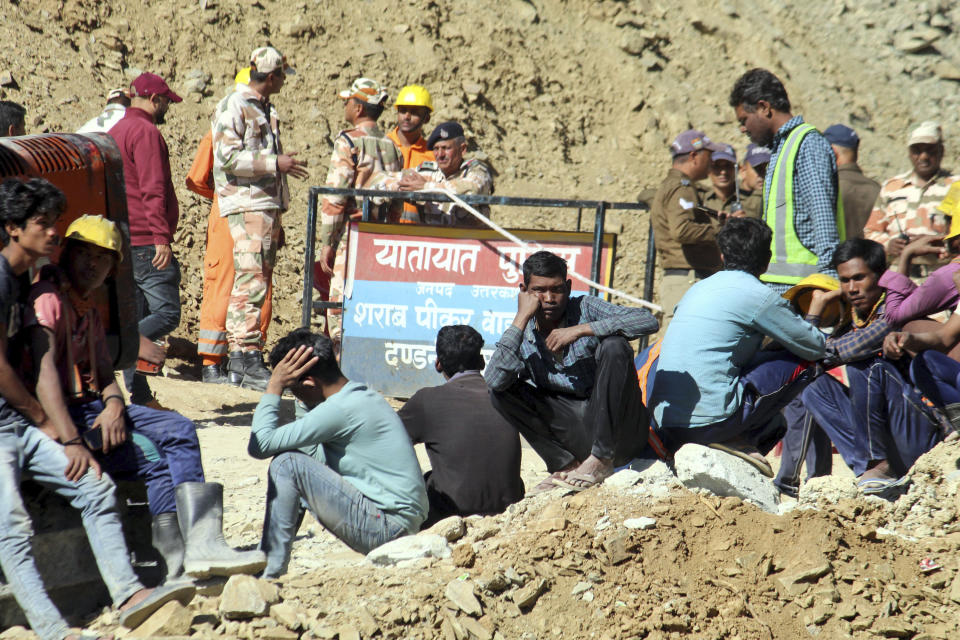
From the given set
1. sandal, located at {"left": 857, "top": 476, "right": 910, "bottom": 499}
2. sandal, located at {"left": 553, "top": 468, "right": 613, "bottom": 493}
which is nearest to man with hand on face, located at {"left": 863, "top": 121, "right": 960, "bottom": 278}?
sandal, located at {"left": 857, "top": 476, "right": 910, "bottom": 499}

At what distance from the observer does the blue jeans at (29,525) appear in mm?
3977

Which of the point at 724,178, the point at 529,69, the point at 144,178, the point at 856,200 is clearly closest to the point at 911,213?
the point at 856,200

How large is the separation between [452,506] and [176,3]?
9821 mm

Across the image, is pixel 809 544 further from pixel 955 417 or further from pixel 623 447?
pixel 955 417

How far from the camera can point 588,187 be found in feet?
44.5

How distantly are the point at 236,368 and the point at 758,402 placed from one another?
452 centimetres

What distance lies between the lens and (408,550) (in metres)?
4.55

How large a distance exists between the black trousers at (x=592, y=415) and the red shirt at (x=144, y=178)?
125 inches

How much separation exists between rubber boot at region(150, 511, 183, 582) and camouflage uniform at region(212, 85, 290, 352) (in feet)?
13.1

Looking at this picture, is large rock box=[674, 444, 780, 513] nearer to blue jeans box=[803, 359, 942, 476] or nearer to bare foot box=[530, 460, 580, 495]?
bare foot box=[530, 460, 580, 495]

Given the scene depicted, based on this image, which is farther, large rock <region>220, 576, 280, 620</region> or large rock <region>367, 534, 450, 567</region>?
large rock <region>367, 534, 450, 567</region>

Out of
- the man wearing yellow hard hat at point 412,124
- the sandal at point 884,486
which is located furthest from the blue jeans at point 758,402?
the man wearing yellow hard hat at point 412,124

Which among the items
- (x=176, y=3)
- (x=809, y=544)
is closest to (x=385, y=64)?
(x=176, y=3)

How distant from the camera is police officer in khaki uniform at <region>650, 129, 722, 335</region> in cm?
755
